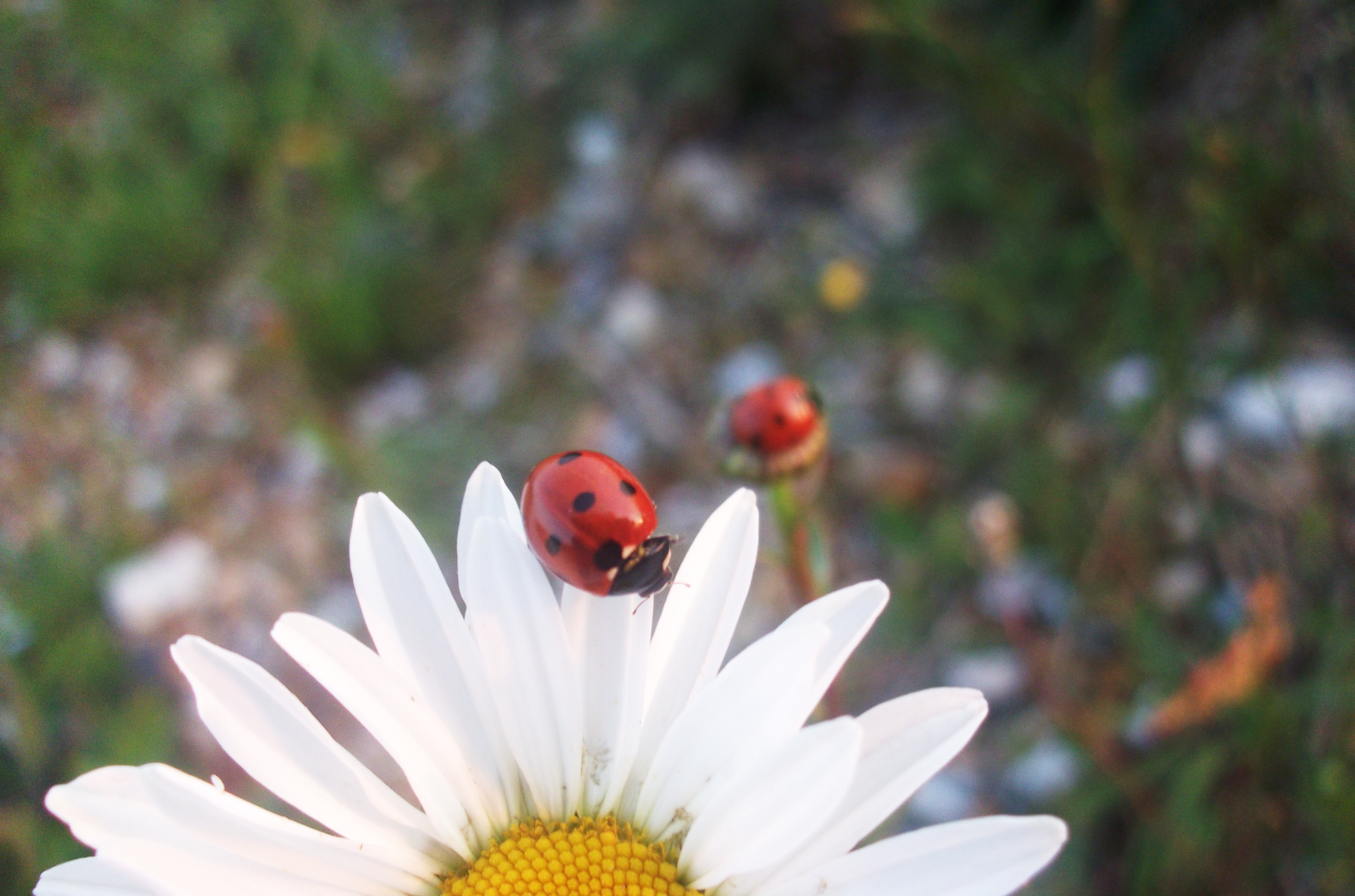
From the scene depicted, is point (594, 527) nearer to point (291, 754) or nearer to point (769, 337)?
point (291, 754)

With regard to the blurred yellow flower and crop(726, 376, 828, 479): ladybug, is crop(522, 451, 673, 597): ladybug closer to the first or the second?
crop(726, 376, 828, 479): ladybug

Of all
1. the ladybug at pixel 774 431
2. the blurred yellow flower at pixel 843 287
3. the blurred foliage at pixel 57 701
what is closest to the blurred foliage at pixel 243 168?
the blurred foliage at pixel 57 701

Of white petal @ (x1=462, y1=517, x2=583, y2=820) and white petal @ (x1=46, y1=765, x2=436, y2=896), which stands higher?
white petal @ (x1=462, y1=517, x2=583, y2=820)

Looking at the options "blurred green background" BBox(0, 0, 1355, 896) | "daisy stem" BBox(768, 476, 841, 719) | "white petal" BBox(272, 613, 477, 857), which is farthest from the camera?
"blurred green background" BBox(0, 0, 1355, 896)

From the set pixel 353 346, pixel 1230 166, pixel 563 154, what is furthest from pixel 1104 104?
pixel 353 346

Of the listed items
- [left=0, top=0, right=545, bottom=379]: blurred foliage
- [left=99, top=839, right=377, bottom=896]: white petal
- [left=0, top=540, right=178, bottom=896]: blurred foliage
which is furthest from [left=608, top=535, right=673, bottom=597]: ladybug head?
[left=0, top=0, right=545, bottom=379]: blurred foliage

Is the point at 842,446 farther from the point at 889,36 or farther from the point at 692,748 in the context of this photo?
the point at 692,748

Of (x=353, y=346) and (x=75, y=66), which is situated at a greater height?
(x=75, y=66)

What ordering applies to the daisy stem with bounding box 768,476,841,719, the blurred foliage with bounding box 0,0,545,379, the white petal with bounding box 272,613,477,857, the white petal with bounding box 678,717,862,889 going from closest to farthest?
the white petal with bounding box 678,717,862,889
the white petal with bounding box 272,613,477,857
the daisy stem with bounding box 768,476,841,719
the blurred foliage with bounding box 0,0,545,379
